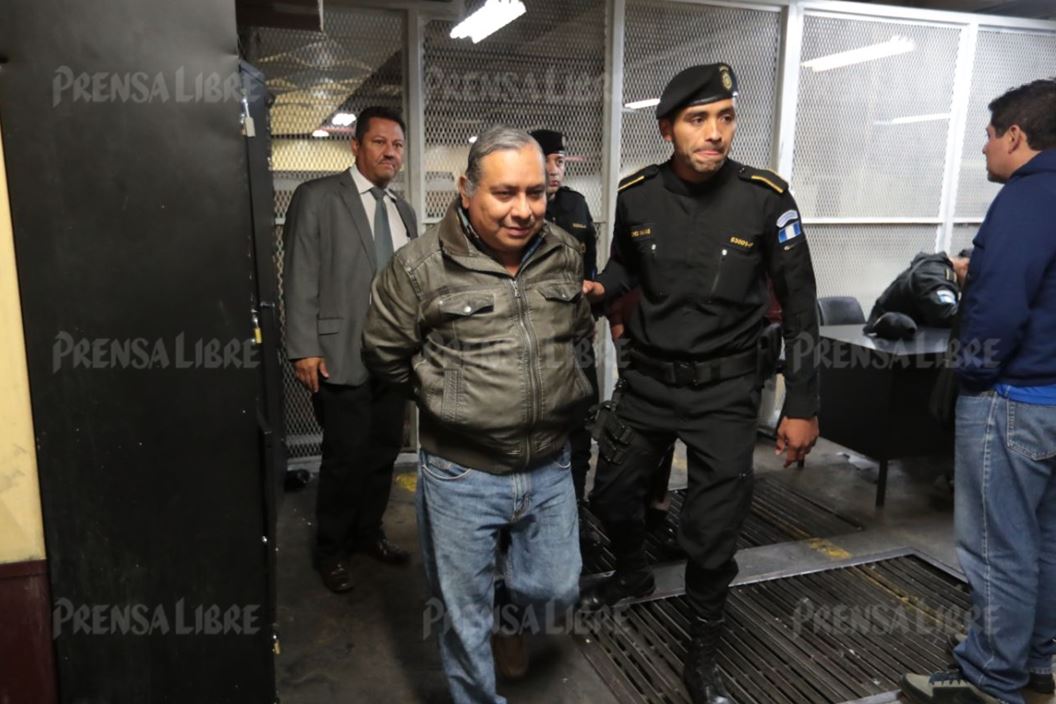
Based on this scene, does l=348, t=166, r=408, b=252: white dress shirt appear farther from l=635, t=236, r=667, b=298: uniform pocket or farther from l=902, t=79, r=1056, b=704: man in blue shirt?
l=902, t=79, r=1056, b=704: man in blue shirt

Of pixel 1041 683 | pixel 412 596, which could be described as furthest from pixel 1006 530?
pixel 412 596

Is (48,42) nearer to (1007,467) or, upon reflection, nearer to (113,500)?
(113,500)

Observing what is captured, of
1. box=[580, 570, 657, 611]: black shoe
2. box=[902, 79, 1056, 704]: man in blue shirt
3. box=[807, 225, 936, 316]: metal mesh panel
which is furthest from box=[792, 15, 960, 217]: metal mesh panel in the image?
box=[580, 570, 657, 611]: black shoe

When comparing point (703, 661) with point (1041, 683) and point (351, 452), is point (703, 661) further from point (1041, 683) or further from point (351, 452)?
point (351, 452)

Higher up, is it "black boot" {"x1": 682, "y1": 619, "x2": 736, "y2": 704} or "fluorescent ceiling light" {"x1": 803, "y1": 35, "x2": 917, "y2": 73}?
"fluorescent ceiling light" {"x1": 803, "y1": 35, "x2": 917, "y2": 73}

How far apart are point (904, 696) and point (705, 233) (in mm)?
1637

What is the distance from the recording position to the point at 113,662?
1.64 meters

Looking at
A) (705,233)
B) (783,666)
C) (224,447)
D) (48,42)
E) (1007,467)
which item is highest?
(48,42)

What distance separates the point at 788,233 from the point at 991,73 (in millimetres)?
3972

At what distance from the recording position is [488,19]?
155 inches

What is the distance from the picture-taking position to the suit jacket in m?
2.78

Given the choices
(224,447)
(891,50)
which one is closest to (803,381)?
(224,447)

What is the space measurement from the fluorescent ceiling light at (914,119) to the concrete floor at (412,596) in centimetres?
230

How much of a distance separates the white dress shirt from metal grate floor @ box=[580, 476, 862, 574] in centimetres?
161
